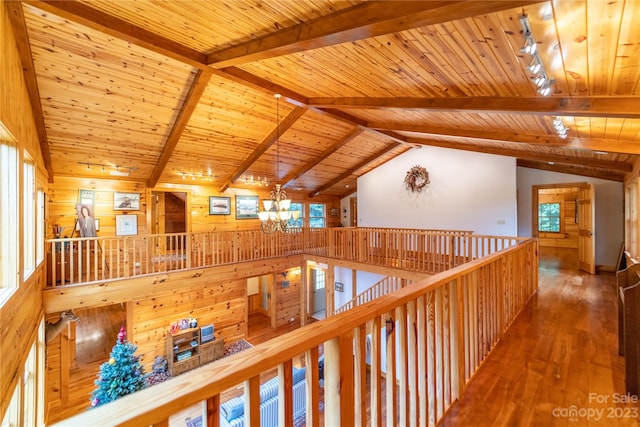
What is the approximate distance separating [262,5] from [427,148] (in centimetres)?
670

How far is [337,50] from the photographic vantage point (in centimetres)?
304

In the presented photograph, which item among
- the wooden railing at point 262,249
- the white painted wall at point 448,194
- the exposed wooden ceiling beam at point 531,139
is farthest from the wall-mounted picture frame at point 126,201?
the white painted wall at point 448,194

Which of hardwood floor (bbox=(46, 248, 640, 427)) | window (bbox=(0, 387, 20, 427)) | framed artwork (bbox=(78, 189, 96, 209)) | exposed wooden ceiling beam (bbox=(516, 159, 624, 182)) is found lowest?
window (bbox=(0, 387, 20, 427))

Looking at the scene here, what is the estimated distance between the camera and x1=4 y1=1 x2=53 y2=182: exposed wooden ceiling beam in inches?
111

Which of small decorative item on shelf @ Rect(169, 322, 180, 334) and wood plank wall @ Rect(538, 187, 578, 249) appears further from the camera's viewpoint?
wood plank wall @ Rect(538, 187, 578, 249)

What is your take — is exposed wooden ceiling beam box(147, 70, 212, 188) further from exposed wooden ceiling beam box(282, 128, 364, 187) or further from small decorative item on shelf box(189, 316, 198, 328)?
small decorative item on shelf box(189, 316, 198, 328)

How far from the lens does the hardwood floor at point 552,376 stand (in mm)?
1763

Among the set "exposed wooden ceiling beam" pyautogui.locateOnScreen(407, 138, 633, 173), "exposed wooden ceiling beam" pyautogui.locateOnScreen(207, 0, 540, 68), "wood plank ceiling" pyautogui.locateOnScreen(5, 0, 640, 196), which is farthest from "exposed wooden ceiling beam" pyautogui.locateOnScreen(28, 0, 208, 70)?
"exposed wooden ceiling beam" pyautogui.locateOnScreen(407, 138, 633, 173)

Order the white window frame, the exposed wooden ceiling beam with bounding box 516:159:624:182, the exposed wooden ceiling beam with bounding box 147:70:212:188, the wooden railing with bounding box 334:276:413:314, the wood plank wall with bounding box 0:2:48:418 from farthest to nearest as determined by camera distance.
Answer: the wooden railing with bounding box 334:276:413:314 → the exposed wooden ceiling beam with bounding box 516:159:624:182 → the exposed wooden ceiling beam with bounding box 147:70:212:188 → the white window frame → the wood plank wall with bounding box 0:2:48:418

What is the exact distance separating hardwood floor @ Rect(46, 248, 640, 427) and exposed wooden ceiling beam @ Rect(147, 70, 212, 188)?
4250mm

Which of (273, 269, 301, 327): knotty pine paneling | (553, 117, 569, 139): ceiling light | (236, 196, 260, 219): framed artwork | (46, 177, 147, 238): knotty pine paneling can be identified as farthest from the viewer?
(273, 269, 301, 327): knotty pine paneling

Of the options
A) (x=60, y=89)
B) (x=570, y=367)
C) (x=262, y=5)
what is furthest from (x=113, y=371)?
(x=570, y=367)

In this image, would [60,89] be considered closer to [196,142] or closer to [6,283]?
[196,142]

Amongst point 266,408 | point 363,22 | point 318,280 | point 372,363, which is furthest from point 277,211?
point 318,280
